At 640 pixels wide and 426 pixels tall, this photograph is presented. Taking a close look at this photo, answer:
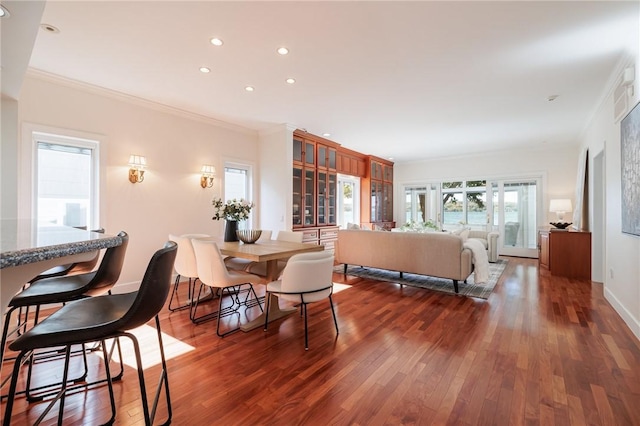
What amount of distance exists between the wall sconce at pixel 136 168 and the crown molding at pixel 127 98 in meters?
0.77

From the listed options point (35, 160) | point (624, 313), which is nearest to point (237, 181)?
point (35, 160)

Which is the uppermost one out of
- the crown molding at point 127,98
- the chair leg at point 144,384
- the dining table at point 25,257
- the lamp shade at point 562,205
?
the crown molding at point 127,98

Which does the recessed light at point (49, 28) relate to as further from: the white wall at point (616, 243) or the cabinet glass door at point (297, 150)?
the white wall at point (616, 243)

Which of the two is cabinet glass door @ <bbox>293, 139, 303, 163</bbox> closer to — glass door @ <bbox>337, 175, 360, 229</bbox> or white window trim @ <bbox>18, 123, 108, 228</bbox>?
glass door @ <bbox>337, 175, 360, 229</bbox>

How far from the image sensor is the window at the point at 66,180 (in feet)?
10.9

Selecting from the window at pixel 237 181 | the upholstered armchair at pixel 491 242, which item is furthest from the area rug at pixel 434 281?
the window at pixel 237 181

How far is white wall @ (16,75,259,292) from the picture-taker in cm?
337

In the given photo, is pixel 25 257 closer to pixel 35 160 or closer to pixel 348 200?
pixel 35 160

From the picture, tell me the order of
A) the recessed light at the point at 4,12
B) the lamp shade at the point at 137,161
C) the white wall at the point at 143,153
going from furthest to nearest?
1. the lamp shade at the point at 137,161
2. the white wall at the point at 143,153
3. the recessed light at the point at 4,12

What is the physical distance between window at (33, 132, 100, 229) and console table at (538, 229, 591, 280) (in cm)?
725

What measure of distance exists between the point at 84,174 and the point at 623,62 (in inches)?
246

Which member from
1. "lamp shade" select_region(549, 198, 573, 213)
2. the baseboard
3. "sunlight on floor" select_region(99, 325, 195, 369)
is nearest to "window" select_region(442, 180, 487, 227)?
"lamp shade" select_region(549, 198, 573, 213)

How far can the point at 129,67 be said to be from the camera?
3.09 m

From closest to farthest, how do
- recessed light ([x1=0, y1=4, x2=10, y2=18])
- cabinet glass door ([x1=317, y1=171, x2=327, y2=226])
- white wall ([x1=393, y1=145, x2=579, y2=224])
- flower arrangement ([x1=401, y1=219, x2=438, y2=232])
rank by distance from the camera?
recessed light ([x1=0, y1=4, x2=10, y2=18]) < cabinet glass door ([x1=317, y1=171, x2=327, y2=226]) < flower arrangement ([x1=401, y1=219, x2=438, y2=232]) < white wall ([x1=393, y1=145, x2=579, y2=224])
